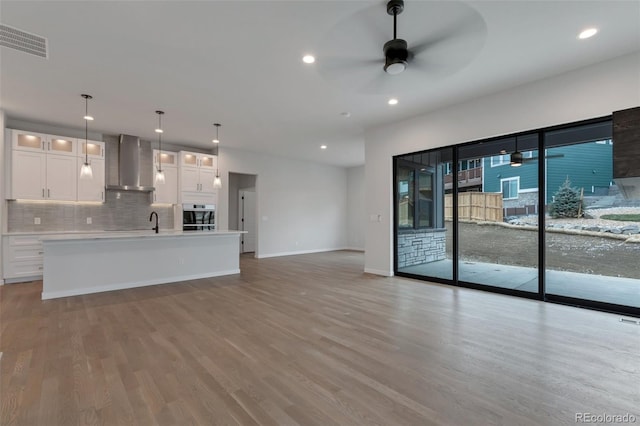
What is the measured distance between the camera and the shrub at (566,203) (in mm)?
3896

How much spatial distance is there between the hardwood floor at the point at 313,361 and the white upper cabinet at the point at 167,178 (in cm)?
321

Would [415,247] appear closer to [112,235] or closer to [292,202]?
[292,202]

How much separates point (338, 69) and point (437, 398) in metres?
2.85

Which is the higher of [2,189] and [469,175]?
[469,175]

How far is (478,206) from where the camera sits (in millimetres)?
4859

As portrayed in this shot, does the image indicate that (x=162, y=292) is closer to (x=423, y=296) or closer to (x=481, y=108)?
(x=423, y=296)

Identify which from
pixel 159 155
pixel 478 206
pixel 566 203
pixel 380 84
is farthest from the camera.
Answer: pixel 159 155

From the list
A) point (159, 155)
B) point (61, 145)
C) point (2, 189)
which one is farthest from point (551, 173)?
point (2, 189)

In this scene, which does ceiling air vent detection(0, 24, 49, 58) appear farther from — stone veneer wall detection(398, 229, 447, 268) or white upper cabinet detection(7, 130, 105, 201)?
stone veneer wall detection(398, 229, 447, 268)

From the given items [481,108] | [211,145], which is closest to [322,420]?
[481,108]

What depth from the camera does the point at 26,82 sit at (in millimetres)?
3934

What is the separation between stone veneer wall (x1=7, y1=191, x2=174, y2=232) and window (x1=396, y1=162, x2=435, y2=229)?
565 cm

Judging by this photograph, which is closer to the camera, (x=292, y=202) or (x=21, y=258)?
(x=21, y=258)

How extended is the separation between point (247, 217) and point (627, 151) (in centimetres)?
872
